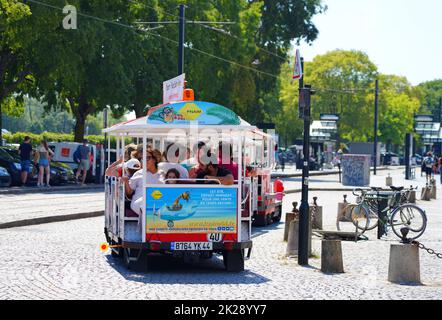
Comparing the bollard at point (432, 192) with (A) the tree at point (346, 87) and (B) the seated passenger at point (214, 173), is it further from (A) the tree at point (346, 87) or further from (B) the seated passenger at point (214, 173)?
(A) the tree at point (346, 87)

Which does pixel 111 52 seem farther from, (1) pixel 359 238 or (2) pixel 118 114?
(1) pixel 359 238

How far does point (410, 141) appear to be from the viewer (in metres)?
53.1

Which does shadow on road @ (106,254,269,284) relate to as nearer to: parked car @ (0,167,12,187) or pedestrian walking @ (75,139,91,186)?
parked car @ (0,167,12,187)

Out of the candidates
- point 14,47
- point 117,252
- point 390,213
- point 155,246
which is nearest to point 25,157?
point 14,47

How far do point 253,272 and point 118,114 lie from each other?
4386cm

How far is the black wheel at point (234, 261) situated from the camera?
46.7 feet

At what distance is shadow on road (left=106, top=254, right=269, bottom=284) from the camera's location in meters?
13.0

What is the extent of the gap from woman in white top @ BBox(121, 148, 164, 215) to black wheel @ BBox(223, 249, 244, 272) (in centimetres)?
134

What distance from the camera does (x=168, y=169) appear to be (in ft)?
47.4

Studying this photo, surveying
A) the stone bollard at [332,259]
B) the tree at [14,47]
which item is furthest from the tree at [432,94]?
the stone bollard at [332,259]

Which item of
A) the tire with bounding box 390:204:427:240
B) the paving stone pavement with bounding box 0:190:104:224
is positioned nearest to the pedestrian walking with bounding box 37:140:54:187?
the paving stone pavement with bounding box 0:190:104:224

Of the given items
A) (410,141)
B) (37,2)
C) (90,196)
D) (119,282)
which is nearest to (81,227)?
(119,282)

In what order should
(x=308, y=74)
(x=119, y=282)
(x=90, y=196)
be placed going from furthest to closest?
(x=308, y=74) → (x=90, y=196) → (x=119, y=282)

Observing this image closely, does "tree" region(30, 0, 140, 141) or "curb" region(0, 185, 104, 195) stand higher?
"tree" region(30, 0, 140, 141)
